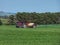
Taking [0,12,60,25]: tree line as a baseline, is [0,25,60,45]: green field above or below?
below

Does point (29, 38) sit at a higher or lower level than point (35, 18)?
lower

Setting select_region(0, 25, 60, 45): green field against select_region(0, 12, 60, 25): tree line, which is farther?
select_region(0, 12, 60, 25): tree line

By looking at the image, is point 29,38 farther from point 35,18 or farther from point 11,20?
point 35,18

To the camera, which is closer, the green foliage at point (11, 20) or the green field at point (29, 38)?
the green field at point (29, 38)

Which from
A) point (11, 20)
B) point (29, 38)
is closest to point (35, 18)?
point (11, 20)

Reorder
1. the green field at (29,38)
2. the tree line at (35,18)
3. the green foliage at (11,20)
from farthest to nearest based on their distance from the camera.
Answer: the green foliage at (11,20) → the tree line at (35,18) → the green field at (29,38)

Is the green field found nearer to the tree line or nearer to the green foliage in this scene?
the green foliage

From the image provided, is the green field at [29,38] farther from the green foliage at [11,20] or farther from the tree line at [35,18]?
the tree line at [35,18]

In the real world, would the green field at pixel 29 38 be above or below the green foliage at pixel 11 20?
below

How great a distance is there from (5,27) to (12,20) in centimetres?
48

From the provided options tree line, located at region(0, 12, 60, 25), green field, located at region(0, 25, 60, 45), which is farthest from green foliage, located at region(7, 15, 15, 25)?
green field, located at region(0, 25, 60, 45)

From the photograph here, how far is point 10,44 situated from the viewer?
3527 mm

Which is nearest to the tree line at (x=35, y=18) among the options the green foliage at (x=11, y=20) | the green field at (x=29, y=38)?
the green foliage at (x=11, y=20)

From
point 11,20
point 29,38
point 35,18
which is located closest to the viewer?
point 29,38
